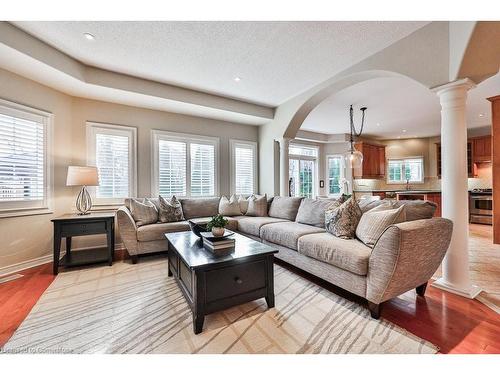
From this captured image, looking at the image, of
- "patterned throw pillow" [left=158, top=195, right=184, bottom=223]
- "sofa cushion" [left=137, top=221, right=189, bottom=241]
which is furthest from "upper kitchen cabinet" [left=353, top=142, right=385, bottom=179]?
"sofa cushion" [left=137, top=221, right=189, bottom=241]

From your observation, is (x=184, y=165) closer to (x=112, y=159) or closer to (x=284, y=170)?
(x=112, y=159)

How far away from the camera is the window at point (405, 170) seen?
25.0 ft

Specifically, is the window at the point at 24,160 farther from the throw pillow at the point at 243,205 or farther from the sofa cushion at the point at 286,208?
the sofa cushion at the point at 286,208

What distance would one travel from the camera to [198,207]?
4.38 metres

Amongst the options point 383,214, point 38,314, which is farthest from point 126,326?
point 383,214

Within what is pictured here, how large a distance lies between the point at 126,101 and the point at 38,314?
330 centimetres

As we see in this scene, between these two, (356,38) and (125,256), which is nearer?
(356,38)

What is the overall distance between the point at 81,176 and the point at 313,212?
136 inches

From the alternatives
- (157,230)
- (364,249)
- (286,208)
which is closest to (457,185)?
(364,249)

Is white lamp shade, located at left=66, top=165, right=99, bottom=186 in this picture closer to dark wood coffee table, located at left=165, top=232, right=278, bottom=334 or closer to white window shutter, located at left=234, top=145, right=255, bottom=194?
dark wood coffee table, located at left=165, top=232, right=278, bottom=334
